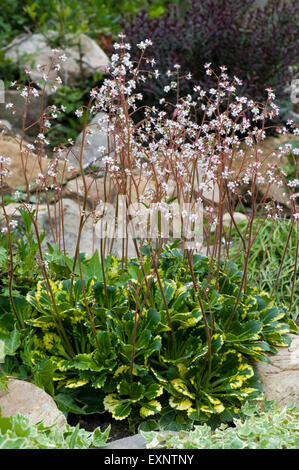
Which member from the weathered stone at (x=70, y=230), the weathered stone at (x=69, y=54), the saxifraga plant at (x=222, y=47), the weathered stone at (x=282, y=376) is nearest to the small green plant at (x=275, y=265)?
the weathered stone at (x=282, y=376)

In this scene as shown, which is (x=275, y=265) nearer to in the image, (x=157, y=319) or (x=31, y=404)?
(x=157, y=319)

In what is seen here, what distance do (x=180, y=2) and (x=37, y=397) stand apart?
26.7 feet

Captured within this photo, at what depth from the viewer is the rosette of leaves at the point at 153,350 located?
9.00 ft

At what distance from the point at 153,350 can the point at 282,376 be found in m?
0.84

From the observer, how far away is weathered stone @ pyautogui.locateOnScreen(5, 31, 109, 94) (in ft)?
22.1

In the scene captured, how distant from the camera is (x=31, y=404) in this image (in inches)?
99.3

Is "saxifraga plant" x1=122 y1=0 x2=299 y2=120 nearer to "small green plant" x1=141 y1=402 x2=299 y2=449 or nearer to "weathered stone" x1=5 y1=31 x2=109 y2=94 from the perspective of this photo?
"weathered stone" x1=5 y1=31 x2=109 y2=94

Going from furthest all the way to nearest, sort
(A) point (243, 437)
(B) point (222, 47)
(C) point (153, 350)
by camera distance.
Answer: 1. (B) point (222, 47)
2. (C) point (153, 350)
3. (A) point (243, 437)

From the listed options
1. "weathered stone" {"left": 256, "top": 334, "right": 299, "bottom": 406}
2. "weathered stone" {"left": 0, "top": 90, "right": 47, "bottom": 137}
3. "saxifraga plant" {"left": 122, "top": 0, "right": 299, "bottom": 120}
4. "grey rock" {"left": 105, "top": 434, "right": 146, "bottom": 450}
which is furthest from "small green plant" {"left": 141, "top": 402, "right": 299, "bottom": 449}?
"weathered stone" {"left": 0, "top": 90, "right": 47, "bottom": 137}

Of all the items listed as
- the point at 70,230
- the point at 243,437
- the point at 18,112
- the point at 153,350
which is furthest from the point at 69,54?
the point at 243,437

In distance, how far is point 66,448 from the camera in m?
2.10

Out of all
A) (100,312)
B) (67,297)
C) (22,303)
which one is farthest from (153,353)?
(22,303)
